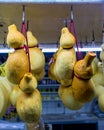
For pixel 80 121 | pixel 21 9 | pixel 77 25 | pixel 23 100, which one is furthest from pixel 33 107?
pixel 80 121

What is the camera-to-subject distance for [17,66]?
0.54m

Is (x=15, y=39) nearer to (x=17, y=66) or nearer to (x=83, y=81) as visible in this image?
(x=17, y=66)

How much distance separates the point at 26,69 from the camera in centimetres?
55

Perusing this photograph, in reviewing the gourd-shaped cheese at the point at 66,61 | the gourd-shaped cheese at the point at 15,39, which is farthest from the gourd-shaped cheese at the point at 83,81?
the gourd-shaped cheese at the point at 15,39

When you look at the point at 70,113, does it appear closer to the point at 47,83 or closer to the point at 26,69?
the point at 47,83

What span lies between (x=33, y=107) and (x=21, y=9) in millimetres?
279

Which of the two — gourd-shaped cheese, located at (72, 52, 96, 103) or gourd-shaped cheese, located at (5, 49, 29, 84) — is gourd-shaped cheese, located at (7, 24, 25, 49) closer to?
gourd-shaped cheese, located at (5, 49, 29, 84)

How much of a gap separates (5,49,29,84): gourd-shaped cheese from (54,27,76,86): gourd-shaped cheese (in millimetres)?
71

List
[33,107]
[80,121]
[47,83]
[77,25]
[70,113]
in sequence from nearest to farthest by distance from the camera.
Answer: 1. [33,107]
2. [77,25]
3. [80,121]
4. [47,83]
5. [70,113]

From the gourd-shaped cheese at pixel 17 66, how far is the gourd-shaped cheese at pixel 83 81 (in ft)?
0.34

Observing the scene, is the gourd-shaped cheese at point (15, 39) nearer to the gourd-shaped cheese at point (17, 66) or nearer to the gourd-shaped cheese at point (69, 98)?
the gourd-shaped cheese at point (17, 66)

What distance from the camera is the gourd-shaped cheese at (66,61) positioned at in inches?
22.0

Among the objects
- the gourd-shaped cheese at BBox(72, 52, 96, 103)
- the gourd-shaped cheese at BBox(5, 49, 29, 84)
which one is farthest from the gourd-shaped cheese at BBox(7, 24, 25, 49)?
the gourd-shaped cheese at BBox(72, 52, 96, 103)

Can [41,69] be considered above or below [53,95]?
above
